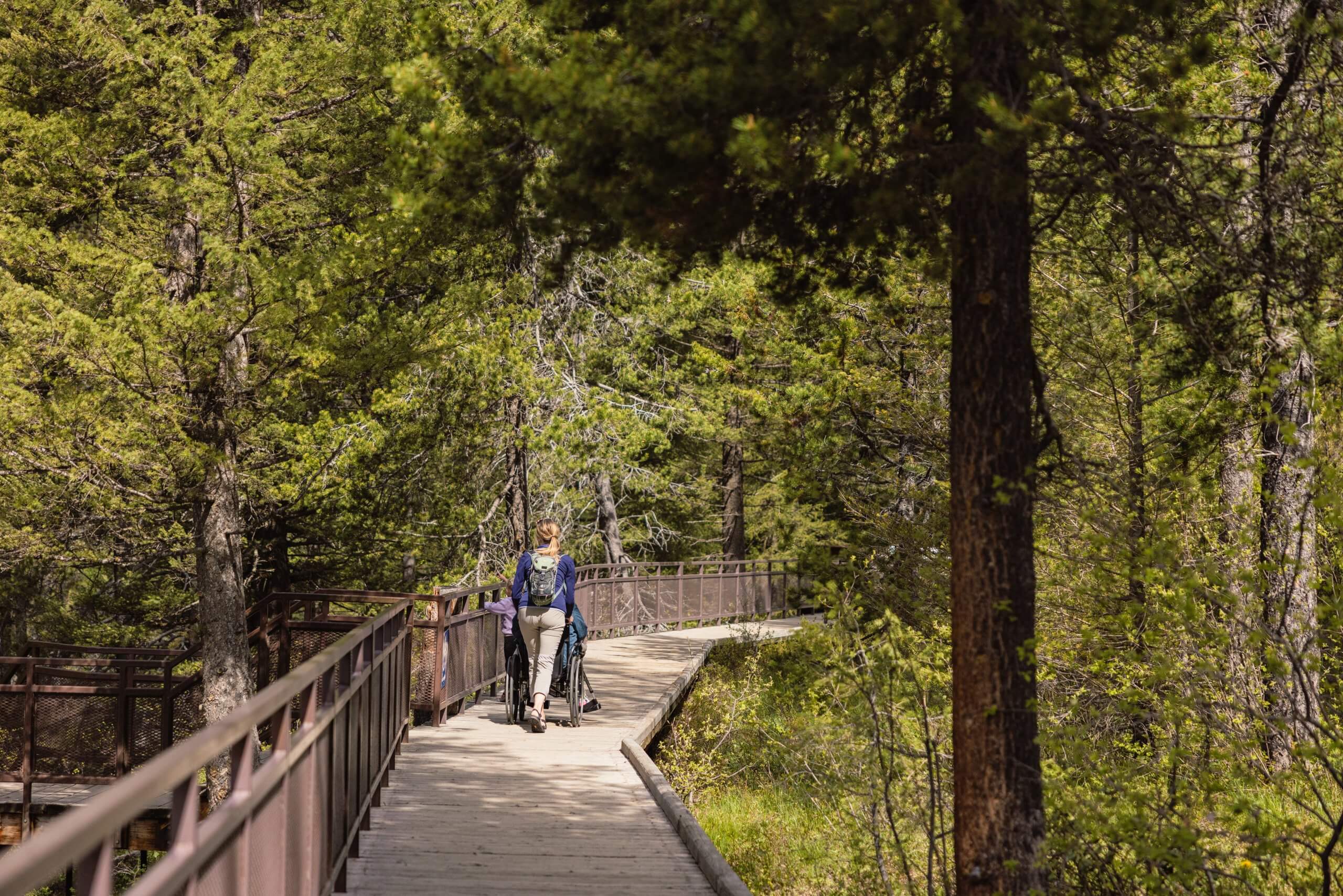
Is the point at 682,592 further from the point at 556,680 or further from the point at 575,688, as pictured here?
the point at 575,688

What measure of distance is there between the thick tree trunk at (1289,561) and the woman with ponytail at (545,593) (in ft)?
18.4

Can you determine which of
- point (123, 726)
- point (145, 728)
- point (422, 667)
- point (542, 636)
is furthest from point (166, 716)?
point (542, 636)

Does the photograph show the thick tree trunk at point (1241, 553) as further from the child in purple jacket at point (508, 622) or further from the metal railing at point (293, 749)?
the child in purple jacket at point (508, 622)

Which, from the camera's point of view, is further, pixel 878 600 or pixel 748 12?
pixel 878 600

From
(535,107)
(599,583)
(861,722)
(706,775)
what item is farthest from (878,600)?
(599,583)

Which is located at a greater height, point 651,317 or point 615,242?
point 651,317

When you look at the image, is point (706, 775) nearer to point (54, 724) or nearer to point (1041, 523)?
point (1041, 523)

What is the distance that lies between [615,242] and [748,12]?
4.79ft

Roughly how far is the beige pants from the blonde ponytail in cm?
49

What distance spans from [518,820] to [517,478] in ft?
33.7

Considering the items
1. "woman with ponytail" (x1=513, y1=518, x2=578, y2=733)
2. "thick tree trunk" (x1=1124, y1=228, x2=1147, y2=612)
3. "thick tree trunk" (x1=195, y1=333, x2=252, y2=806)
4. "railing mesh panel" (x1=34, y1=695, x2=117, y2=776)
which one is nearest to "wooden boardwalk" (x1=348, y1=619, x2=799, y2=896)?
"woman with ponytail" (x1=513, y1=518, x2=578, y2=733)

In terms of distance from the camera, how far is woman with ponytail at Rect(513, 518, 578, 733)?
11508 mm

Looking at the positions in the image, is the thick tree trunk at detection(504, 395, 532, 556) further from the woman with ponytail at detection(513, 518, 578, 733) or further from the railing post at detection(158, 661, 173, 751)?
the woman with ponytail at detection(513, 518, 578, 733)

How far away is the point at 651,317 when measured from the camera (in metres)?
20.5
